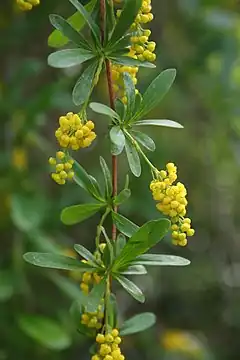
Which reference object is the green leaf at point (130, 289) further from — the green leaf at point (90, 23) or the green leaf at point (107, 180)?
the green leaf at point (90, 23)

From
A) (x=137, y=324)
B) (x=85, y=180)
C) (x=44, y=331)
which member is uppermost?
(x=85, y=180)

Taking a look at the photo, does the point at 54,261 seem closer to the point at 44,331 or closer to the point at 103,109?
the point at 103,109

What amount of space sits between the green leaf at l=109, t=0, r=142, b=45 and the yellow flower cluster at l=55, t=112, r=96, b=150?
0.07 m

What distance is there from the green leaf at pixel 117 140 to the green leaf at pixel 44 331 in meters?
0.50

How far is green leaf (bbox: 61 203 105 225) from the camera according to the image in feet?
1.63

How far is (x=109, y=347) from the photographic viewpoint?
0.46 metres

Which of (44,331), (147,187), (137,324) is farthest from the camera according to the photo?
(147,187)

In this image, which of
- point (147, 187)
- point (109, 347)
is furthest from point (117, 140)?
point (147, 187)

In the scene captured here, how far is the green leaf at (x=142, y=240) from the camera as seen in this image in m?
0.46

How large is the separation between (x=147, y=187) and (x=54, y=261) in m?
0.61

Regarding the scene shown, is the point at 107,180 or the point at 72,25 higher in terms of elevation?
the point at 72,25

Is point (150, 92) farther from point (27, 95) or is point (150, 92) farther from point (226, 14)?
point (27, 95)

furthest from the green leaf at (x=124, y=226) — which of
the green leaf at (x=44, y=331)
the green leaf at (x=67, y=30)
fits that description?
the green leaf at (x=44, y=331)

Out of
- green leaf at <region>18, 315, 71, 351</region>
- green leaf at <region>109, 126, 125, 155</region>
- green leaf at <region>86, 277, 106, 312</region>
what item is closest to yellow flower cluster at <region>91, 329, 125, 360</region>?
green leaf at <region>86, 277, 106, 312</region>
